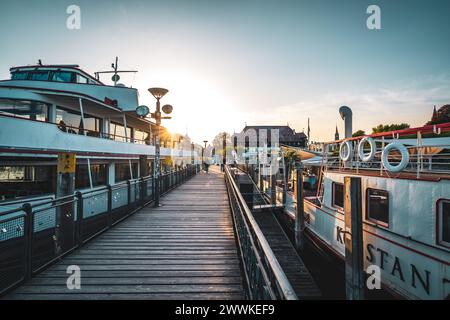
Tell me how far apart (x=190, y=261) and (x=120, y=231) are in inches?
122

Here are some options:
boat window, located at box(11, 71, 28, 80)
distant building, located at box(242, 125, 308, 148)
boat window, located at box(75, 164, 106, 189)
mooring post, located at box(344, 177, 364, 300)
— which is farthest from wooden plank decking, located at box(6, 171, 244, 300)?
distant building, located at box(242, 125, 308, 148)

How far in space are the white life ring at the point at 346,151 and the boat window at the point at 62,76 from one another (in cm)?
1702

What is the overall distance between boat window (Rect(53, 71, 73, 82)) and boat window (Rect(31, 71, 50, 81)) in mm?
499

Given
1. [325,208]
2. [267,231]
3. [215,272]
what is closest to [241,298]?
[215,272]

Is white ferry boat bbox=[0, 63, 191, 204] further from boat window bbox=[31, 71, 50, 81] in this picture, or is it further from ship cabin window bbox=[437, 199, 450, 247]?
ship cabin window bbox=[437, 199, 450, 247]

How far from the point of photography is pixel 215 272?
4590 mm

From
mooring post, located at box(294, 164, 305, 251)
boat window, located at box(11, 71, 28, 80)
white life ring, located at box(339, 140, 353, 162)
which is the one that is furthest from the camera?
boat window, located at box(11, 71, 28, 80)

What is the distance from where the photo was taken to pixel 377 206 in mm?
7602

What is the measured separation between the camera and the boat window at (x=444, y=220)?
17.8ft

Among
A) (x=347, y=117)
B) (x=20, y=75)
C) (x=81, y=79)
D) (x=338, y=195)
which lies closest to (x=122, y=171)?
(x=81, y=79)

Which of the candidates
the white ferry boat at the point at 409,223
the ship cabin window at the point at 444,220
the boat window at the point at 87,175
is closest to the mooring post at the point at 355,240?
the white ferry boat at the point at 409,223

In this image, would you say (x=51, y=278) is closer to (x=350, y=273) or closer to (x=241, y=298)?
(x=241, y=298)

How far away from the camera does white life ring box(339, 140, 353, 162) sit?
9.04m

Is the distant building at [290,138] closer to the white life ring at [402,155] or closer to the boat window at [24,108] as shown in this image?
the white life ring at [402,155]
